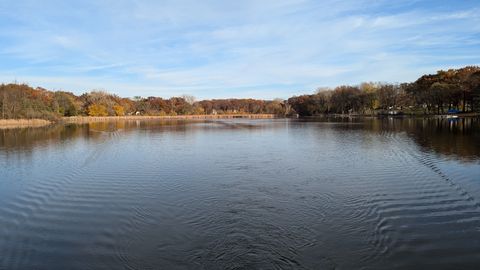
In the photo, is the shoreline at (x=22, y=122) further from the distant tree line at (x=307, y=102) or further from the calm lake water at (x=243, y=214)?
the calm lake water at (x=243, y=214)

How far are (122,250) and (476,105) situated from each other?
215ft

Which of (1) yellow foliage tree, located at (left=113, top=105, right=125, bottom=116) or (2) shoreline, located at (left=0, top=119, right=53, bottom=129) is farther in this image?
(1) yellow foliage tree, located at (left=113, top=105, right=125, bottom=116)

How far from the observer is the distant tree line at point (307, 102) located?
57688mm

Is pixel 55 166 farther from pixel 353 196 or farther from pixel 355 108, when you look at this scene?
pixel 355 108

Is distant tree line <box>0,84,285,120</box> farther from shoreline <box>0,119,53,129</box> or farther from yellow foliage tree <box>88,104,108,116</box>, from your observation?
shoreline <box>0,119,53,129</box>

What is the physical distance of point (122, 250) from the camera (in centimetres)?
616

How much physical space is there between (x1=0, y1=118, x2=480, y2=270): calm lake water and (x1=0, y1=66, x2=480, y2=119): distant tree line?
164ft

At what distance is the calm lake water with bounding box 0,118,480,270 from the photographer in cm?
577

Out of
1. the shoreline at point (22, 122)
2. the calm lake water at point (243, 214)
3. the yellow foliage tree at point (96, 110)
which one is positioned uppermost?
the yellow foliage tree at point (96, 110)

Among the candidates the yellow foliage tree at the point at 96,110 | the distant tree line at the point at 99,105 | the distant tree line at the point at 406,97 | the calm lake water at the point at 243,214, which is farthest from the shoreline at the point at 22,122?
the distant tree line at the point at 406,97

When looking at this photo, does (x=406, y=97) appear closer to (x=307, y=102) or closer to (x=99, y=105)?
(x=307, y=102)

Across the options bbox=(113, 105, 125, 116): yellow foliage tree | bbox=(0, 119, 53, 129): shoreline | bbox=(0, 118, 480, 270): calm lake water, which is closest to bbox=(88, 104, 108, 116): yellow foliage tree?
bbox=(113, 105, 125, 116): yellow foliage tree

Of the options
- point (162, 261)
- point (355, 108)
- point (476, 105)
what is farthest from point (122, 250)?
point (355, 108)

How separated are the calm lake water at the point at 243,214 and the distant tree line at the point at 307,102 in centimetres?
5001
